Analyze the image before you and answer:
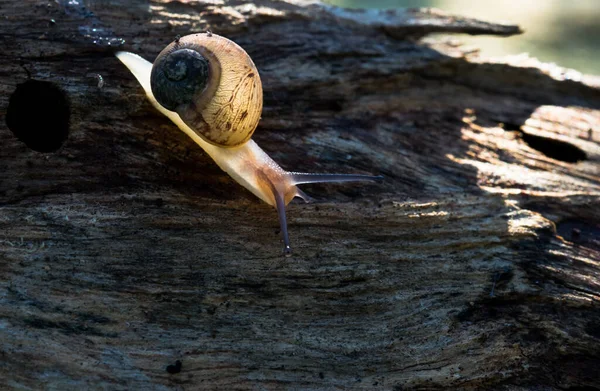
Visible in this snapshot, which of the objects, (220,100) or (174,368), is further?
(220,100)

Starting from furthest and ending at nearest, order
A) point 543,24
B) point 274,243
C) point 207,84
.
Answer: point 543,24
point 274,243
point 207,84

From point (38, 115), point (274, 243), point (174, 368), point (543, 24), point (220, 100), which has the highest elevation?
point (543, 24)

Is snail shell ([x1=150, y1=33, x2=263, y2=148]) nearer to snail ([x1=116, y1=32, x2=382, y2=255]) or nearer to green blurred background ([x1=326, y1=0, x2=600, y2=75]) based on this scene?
snail ([x1=116, y1=32, x2=382, y2=255])

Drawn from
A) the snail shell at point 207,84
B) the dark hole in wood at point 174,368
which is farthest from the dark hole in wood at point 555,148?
the dark hole in wood at point 174,368

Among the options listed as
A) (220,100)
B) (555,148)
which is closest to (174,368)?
(220,100)

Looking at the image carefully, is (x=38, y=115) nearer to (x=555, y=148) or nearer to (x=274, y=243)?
(x=274, y=243)

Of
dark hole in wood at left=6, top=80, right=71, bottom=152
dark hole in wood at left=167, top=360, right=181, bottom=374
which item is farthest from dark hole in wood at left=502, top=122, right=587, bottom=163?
dark hole in wood at left=6, top=80, right=71, bottom=152

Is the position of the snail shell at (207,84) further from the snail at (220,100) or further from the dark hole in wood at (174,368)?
the dark hole in wood at (174,368)

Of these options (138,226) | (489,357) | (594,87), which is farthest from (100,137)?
(594,87)
